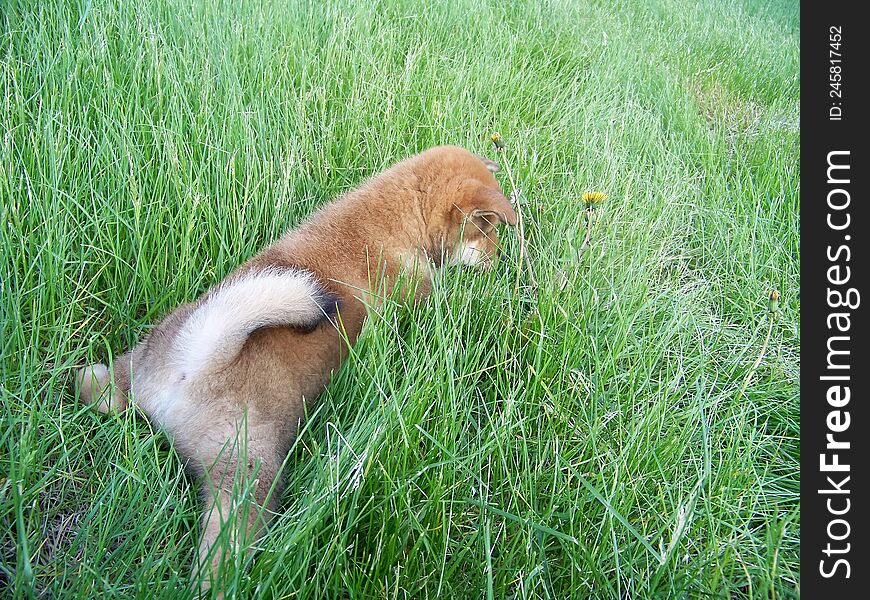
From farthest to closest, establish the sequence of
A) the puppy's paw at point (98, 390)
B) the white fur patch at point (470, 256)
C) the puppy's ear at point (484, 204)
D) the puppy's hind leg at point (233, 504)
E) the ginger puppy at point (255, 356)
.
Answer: the white fur patch at point (470, 256), the puppy's ear at point (484, 204), the puppy's paw at point (98, 390), the ginger puppy at point (255, 356), the puppy's hind leg at point (233, 504)

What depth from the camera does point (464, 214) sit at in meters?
2.55

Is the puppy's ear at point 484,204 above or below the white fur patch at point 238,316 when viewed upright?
above

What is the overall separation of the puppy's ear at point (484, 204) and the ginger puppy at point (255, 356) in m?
0.19

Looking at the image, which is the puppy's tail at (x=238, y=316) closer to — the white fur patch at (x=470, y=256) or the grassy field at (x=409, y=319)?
the grassy field at (x=409, y=319)

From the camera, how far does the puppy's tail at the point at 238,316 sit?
69.7 inches

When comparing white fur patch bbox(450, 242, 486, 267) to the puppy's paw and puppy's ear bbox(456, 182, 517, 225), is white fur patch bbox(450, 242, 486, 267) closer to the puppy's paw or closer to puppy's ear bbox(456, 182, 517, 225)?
puppy's ear bbox(456, 182, 517, 225)

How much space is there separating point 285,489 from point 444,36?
3640 millimetres

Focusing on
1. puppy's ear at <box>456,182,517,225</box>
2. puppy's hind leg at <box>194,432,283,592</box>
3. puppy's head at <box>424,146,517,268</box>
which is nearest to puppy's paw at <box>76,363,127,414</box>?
puppy's hind leg at <box>194,432,283,592</box>

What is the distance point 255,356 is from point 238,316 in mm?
164

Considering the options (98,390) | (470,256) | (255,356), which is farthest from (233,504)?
(470,256)
